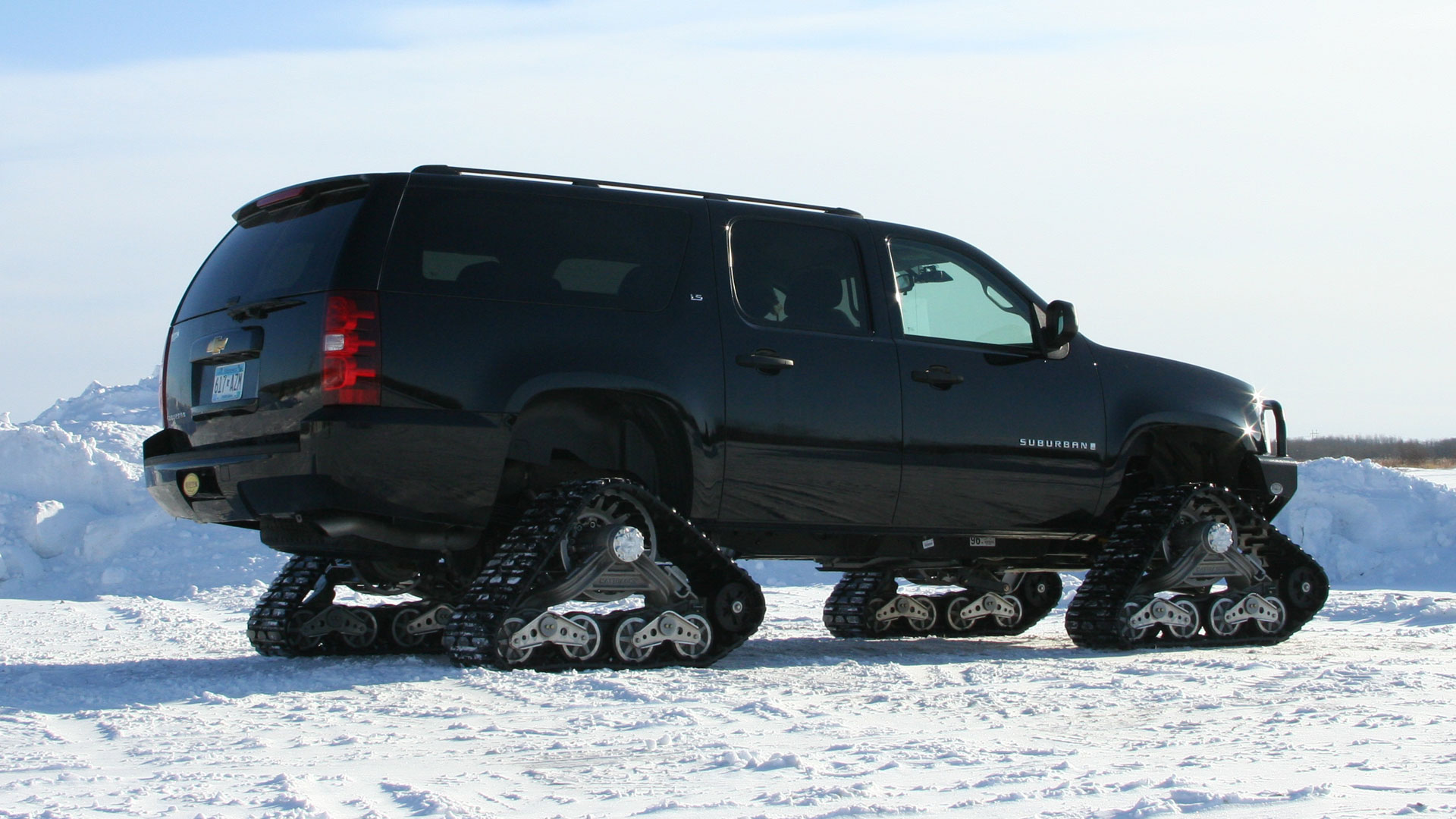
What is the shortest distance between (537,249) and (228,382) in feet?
4.46

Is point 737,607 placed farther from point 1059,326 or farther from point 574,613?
point 1059,326

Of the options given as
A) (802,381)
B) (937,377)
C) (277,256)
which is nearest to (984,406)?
(937,377)

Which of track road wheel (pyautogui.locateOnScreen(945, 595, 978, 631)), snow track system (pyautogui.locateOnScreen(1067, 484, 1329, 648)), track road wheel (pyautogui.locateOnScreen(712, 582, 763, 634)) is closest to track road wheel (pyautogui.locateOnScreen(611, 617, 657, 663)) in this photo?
track road wheel (pyautogui.locateOnScreen(712, 582, 763, 634))

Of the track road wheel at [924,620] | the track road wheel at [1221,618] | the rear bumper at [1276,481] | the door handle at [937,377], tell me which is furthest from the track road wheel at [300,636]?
the rear bumper at [1276,481]

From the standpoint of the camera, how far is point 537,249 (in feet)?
19.6

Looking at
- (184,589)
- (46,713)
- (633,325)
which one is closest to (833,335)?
(633,325)

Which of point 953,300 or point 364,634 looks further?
point 953,300

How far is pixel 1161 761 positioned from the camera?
386 centimetres

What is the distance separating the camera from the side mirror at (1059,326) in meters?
7.19

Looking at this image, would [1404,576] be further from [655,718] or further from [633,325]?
[655,718]

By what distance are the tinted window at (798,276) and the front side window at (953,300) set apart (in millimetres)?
268

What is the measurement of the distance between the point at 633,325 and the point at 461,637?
1.43 metres

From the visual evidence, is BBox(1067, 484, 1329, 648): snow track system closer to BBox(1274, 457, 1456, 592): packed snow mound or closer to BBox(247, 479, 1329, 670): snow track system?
BBox(247, 479, 1329, 670): snow track system

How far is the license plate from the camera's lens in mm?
5828
